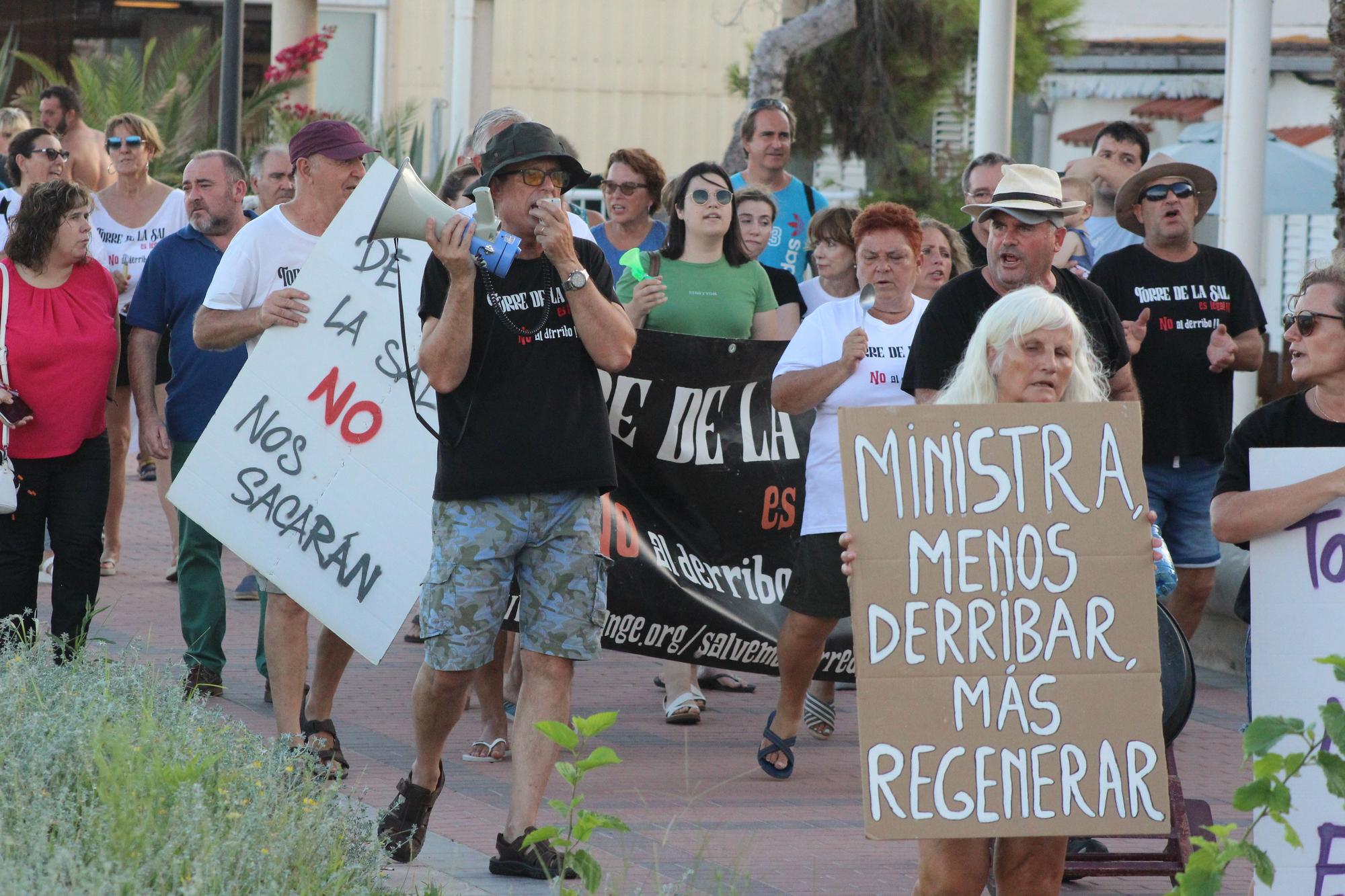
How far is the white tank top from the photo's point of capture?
10391mm

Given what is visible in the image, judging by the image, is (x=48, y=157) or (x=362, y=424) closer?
(x=362, y=424)

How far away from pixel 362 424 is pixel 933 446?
9.19 ft

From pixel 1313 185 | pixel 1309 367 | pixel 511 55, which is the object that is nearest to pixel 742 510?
pixel 1309 367

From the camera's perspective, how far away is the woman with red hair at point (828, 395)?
6.52 m

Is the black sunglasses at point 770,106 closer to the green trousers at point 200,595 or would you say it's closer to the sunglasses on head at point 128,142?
the green trousers at point 200,595

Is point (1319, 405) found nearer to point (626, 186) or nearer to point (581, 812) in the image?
point (581, 812)

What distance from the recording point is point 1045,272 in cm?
557

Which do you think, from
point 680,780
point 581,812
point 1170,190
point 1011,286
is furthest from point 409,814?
point 1170,190

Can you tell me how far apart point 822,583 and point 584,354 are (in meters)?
1.63

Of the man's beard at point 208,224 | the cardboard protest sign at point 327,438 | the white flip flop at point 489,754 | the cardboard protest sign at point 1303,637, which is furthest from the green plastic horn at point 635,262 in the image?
the cardboard protest sign at point 1303,637

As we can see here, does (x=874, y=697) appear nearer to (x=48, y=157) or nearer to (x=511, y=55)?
(x=48, y=157)

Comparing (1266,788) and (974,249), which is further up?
(974,249)

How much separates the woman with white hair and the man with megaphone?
123 centimetres

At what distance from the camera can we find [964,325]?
5.43 m
